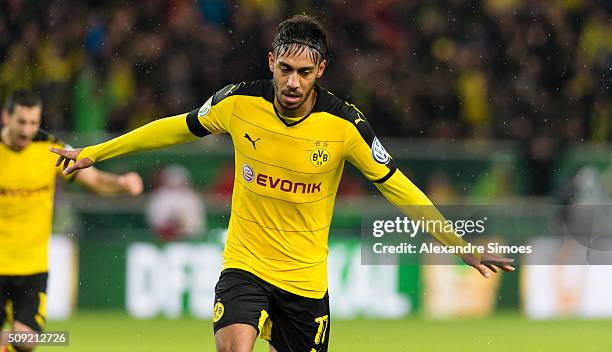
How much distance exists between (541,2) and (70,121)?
22.9ft

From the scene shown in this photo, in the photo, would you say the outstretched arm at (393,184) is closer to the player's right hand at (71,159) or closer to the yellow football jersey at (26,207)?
the player's right hand at (71,159)

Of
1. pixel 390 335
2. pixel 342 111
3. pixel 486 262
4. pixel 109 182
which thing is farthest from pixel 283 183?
pixel 390 335

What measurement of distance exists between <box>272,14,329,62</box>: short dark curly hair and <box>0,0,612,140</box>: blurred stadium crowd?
918 cm

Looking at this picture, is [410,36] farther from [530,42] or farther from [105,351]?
[105,351]

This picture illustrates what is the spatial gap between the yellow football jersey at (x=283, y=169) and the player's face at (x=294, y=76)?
0.19 meters

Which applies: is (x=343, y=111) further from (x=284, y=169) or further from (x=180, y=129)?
(x=180, y=129)

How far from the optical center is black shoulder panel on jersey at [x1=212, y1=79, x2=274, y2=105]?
6.52m

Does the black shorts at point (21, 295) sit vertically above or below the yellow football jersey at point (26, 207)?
below

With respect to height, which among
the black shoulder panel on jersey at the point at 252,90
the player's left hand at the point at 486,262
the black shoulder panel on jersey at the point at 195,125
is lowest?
the player's left hand at the point at 486,262

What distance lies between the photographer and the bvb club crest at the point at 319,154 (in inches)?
255

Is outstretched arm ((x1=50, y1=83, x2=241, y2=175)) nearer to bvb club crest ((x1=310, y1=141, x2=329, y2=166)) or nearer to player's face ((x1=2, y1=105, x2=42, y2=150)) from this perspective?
bvb club crest ((x1=310, y1=141, x2=329, y2=166))
